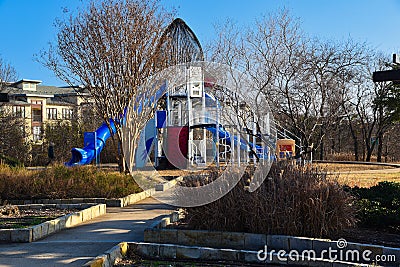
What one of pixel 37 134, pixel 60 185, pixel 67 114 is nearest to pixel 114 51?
pixel 60 185

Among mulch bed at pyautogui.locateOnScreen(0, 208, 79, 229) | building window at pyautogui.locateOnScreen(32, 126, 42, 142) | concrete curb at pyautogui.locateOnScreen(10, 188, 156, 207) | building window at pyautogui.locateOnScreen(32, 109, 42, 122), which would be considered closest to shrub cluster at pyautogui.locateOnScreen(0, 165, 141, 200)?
concrete curb at pyautogui.locateOnScreen(10, 188, 156, 207)

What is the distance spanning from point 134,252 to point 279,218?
2046 millimetres

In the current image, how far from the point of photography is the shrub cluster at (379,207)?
7430mm

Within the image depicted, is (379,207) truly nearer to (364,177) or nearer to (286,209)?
(286,209)

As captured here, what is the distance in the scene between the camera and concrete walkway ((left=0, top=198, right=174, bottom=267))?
630 centimetres

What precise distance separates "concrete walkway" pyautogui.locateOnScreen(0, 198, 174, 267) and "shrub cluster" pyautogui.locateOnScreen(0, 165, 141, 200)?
7.39ft

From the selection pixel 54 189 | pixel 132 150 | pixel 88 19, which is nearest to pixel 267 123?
pixel 132 150

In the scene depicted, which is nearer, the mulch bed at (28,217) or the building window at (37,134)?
the mulch bed at (28,217)

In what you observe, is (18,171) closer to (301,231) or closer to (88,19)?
(88,19)

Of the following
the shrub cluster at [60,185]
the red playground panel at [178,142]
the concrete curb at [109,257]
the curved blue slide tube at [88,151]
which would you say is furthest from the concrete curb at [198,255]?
the red playground panel at [178,142]

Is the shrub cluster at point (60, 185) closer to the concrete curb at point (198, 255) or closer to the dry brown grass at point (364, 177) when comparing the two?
the dry brown grass at point (364, 177)

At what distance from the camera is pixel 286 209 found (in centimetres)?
649

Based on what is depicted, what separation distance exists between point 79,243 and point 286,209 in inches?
125

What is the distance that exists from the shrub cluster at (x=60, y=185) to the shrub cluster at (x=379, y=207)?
6.15 meters
